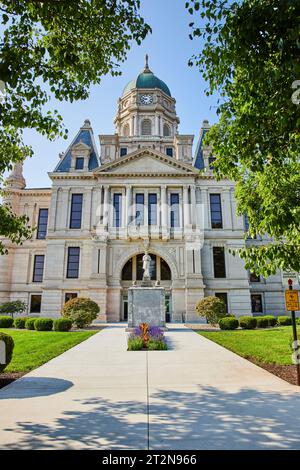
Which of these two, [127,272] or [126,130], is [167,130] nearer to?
[126,130]

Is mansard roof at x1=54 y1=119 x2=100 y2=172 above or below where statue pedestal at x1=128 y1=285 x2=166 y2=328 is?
above

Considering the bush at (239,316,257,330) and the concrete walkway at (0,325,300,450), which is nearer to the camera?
the concrete walkway at (0,325,300,450)

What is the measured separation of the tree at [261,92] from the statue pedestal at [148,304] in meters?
13.0

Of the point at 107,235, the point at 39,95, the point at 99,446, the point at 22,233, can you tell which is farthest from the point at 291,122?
the point at 107,235

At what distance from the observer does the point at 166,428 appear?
480cm

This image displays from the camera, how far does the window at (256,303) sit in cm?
3738

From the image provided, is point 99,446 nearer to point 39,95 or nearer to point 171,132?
point 39,95

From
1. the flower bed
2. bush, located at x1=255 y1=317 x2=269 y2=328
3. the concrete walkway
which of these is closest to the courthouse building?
bush, located at x1=255 y1=317 x2=269 y2=328

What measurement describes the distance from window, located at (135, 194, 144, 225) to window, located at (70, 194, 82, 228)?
257 inches

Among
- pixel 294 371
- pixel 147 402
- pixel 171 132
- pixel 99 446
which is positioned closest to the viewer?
pixel 99 446

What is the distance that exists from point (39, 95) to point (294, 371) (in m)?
10.2

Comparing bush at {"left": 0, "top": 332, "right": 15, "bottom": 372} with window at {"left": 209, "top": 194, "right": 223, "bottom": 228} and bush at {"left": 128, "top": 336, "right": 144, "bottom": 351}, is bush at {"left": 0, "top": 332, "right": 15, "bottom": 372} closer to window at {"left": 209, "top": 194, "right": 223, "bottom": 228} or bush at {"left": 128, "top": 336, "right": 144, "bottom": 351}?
bush at {"left": 128, "top": 336, "right": 144, "bottom": 351}

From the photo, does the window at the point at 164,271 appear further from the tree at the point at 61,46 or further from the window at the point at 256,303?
the tree at the point at 61,46

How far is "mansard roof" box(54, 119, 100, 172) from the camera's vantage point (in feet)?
127
